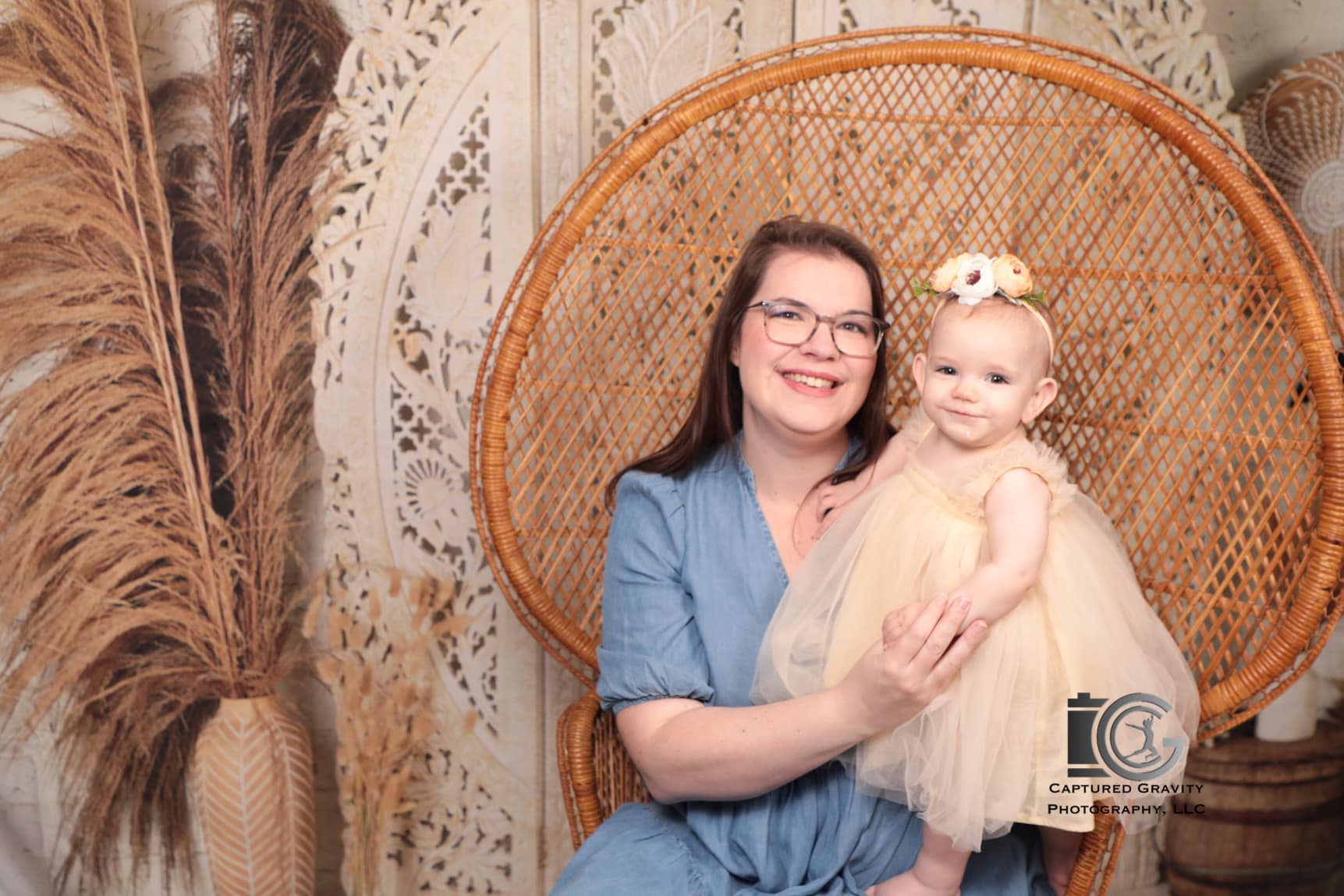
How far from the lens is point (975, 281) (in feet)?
4.68

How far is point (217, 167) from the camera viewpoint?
2156 millimetres

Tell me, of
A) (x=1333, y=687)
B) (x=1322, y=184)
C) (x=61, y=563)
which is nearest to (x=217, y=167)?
(x=61, y=563)

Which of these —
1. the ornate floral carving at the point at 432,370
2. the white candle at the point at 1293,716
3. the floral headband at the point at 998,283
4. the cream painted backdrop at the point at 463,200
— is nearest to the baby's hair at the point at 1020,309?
the floral headband at the point at 998,283

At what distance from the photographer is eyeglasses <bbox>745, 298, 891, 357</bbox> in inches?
60.7

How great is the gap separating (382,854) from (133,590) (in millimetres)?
772

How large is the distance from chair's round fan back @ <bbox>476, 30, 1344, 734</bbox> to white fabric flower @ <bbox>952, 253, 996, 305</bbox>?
0.45 m

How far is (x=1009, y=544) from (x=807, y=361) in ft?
1.23

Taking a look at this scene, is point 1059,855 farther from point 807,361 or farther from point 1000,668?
point 807,361

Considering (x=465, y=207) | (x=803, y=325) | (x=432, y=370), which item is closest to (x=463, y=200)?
(x=465, y=207)

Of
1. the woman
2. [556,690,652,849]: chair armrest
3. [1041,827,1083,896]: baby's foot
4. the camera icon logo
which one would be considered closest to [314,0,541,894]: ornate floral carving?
[556,690,652,849]: chair armrest

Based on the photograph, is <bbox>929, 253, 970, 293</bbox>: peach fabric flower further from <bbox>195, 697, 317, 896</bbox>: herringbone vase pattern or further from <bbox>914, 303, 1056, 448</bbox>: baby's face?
<bbox>195, 697, 317, 896</bbox>: herringbone vase pattern

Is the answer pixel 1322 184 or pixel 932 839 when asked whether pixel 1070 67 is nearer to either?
pixel 1322 184

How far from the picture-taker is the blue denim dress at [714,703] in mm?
1478

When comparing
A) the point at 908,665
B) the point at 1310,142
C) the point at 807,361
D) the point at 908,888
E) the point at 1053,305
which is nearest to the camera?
the point at 908,665
